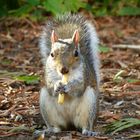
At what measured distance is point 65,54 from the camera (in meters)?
3.96

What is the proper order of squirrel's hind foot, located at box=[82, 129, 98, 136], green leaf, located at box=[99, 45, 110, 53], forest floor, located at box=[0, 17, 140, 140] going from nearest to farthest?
squirrel's hind foot, located at box=[82, 129, 98, 136], forest floor, located at box=[0, 17, 140, 140], green leaf, located at box=[99, 45, 110, 53]

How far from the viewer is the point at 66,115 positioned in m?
4.11

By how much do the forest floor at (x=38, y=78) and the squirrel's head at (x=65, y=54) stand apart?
1.45 feet

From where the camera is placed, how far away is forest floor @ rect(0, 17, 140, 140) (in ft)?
14.2

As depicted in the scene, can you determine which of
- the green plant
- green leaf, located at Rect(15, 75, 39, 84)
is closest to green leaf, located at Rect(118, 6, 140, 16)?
the green plant

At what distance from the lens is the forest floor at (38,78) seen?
4.34 meters

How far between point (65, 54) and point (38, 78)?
167cm

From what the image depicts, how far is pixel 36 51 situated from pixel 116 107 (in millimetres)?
2319

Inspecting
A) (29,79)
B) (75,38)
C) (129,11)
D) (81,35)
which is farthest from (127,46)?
(75,38)

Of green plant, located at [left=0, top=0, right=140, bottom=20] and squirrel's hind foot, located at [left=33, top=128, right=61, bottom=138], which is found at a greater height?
green plant, located at [left=0, top=0, right=140, bottom=20]

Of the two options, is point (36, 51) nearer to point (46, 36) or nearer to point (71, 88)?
point (46, 36)

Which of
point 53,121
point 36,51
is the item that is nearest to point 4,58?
point 36,51

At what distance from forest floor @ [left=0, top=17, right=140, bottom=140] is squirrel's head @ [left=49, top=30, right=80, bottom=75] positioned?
44 cm

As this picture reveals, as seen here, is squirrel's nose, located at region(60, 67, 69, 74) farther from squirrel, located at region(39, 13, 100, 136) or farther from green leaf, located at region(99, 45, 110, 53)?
green leaf, located at region(99, 45, 110, 53)
